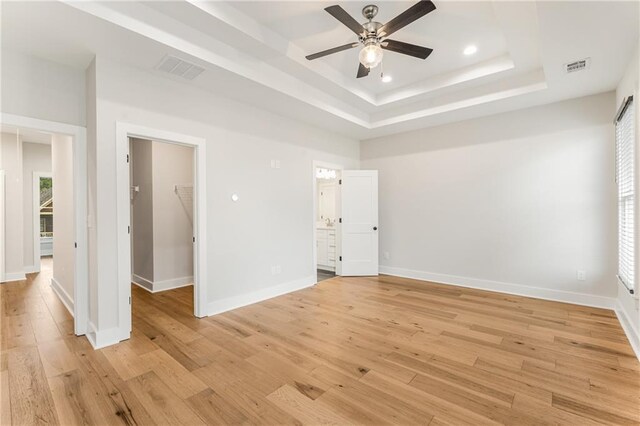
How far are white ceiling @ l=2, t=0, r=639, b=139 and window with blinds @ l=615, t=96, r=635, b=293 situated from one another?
564 mm

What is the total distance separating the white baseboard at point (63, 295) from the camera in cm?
384

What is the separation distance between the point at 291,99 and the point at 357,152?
266 centimetres

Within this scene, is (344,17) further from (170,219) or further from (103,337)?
(170,219)

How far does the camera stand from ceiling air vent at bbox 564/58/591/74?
3018 mm

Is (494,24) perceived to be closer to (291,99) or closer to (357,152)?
(291,99)

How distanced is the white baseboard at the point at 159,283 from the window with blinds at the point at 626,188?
5.94 meters

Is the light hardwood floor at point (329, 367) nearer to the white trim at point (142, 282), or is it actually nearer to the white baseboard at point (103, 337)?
the white baseboard at point (103, 337)

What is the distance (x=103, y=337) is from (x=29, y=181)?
5613 millimetres

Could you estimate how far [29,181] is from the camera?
6164mm

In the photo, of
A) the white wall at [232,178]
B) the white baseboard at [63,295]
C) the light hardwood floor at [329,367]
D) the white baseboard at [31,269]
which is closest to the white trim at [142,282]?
the light hardwood floor at [329,367]

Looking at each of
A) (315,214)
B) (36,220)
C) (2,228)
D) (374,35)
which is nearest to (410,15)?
(374,35)

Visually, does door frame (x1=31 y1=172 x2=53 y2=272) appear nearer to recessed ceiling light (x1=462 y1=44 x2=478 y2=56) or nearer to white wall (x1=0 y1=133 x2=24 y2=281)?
white wall (x1=0 y1=133 x2=24 y2=281)

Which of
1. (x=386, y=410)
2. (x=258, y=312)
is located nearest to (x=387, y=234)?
(x=258, y=312)

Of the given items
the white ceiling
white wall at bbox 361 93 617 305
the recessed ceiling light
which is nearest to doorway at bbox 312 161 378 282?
white wall at bbox 361 93 617 305
